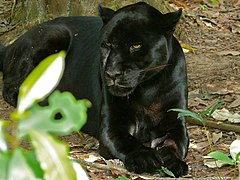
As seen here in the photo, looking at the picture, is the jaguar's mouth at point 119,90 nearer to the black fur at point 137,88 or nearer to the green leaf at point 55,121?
the black fur at point 137,88

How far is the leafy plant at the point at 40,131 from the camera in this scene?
2.11 feet

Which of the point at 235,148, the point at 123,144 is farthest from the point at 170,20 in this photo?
the point at 235,148

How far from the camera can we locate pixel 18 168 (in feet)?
2.10

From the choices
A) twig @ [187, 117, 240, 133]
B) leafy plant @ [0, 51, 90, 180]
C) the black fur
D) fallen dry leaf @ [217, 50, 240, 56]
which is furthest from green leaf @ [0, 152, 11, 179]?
Result: fallen dry leaf @ [217, 50, 240, 56]

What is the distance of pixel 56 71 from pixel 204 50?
5326 millimetres

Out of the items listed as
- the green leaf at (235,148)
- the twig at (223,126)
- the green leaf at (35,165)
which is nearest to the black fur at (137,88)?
the twig at (223,126)

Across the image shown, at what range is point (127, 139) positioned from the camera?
11.7 feet

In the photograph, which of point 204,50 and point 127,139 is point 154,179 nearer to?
point 127,139

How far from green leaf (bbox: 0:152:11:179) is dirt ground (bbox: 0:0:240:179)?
2412 mm

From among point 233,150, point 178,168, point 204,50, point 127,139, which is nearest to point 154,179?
point 178,168

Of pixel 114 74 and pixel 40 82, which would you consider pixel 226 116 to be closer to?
pixel 114 74

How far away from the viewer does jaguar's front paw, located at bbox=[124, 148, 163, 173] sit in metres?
3.23

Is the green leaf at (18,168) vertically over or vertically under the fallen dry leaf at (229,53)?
over

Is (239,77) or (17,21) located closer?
(239,77)
